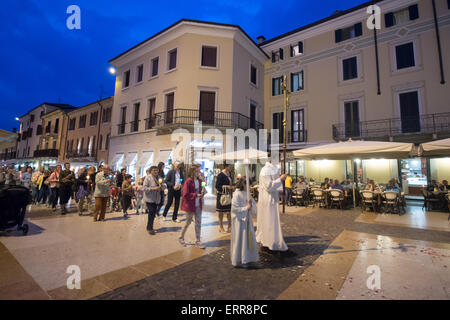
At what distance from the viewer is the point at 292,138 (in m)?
17.4

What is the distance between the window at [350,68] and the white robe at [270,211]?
15473 millimetres

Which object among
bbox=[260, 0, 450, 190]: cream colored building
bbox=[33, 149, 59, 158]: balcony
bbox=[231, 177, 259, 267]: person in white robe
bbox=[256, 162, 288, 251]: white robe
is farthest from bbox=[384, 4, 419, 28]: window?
bbox=[33, 149, 59, 158]: balcony

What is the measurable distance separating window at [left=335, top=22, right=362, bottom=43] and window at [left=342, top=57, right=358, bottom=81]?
1.68 m

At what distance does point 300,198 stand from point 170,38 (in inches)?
569

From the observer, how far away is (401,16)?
14.0 m

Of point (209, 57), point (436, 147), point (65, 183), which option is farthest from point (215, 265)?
point (209, 57)

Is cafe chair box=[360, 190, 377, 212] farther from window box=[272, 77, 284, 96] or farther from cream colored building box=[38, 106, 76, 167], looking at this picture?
cream colored building box=[38, 106, 76, 167]

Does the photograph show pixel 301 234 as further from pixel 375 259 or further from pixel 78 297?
pixel 78 297

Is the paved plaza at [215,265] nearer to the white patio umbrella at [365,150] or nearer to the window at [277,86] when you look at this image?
the white patio umbrella at [365,150]

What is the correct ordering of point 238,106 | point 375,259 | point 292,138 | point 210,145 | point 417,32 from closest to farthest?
point 375,259 → point 417,32 → point 210,145 → point 238,106 → point 292,138

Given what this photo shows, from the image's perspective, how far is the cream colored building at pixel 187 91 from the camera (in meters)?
14.4

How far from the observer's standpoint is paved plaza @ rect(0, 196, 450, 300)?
8.93ft

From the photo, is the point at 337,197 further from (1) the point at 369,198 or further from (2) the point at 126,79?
(2) the point at 126,79
